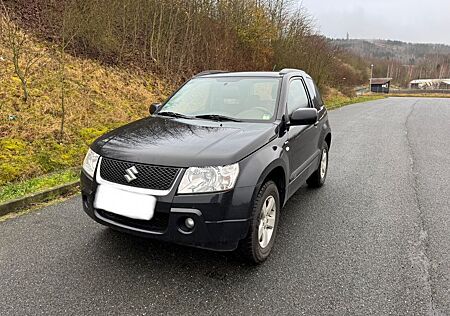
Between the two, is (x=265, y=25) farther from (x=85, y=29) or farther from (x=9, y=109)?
(x=9, y=109)

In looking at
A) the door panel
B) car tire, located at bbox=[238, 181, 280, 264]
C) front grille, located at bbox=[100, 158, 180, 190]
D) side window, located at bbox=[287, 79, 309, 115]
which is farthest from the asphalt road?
side window, located at bbox=[287, 79, 309, 115]

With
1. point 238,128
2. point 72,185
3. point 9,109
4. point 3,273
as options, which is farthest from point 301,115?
point 9,109

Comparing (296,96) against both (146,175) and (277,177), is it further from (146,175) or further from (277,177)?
(146,175)

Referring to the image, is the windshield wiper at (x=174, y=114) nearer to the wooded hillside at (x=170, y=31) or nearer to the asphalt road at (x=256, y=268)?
the asphalt road at (x=256, y=268)

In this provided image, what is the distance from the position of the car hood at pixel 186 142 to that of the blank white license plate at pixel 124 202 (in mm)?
267

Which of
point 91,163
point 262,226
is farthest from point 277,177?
point 91,163

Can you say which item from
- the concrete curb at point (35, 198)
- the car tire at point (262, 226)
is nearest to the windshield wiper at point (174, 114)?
the car tire at point (262, 226)

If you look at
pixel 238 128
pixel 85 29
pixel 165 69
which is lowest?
pixel 238 128

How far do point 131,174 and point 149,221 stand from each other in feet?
1.29

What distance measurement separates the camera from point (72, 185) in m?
4.92

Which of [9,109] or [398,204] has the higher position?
[9,109]

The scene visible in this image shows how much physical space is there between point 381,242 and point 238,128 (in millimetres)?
1886

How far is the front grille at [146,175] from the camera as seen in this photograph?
2.60m

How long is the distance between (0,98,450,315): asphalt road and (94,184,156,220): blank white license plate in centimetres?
57
